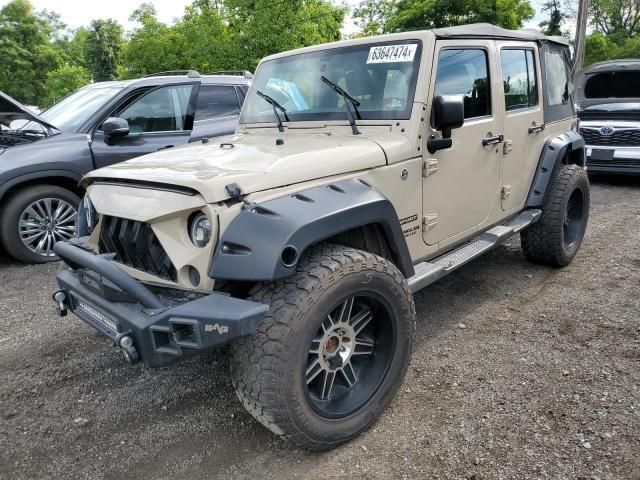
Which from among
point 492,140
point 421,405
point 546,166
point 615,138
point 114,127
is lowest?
point 421,405

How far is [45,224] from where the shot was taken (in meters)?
5.30

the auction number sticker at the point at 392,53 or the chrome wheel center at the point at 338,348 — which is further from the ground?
the auction number sticker at the point at 392,53

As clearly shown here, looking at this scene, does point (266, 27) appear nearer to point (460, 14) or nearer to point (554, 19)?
point (460, 14)

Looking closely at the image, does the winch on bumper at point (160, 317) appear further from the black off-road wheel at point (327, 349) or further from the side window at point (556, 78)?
the side window at point (556, 78)

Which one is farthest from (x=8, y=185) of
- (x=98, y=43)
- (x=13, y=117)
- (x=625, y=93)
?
(x=98, y=43)

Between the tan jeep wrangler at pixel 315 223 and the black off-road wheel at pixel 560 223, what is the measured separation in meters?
0.65

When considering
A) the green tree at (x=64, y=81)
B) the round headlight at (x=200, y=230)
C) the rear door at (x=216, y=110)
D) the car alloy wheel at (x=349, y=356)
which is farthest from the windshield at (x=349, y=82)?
the green tree at (x=64, y=81)

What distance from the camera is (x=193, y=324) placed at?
2020 millimetres

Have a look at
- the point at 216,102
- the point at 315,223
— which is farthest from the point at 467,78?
the point at 216,102

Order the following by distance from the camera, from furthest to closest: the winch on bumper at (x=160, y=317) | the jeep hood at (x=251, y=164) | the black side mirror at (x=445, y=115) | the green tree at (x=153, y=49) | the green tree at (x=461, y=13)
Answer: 1. the green tree at (x=461, y=13)
2. the green tree at (x=153, y=49)
3. the black side mirror at (x=445, y=115)
4. the jeep hood at (x=251, y=164)
5. the winch on bumper at (x=160, y=317)

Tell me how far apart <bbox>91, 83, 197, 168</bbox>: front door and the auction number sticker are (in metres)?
2.93

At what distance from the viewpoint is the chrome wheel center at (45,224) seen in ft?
17.1

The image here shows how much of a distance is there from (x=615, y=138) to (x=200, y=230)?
27.2 feet

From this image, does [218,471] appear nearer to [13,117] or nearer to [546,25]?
[13,117]
